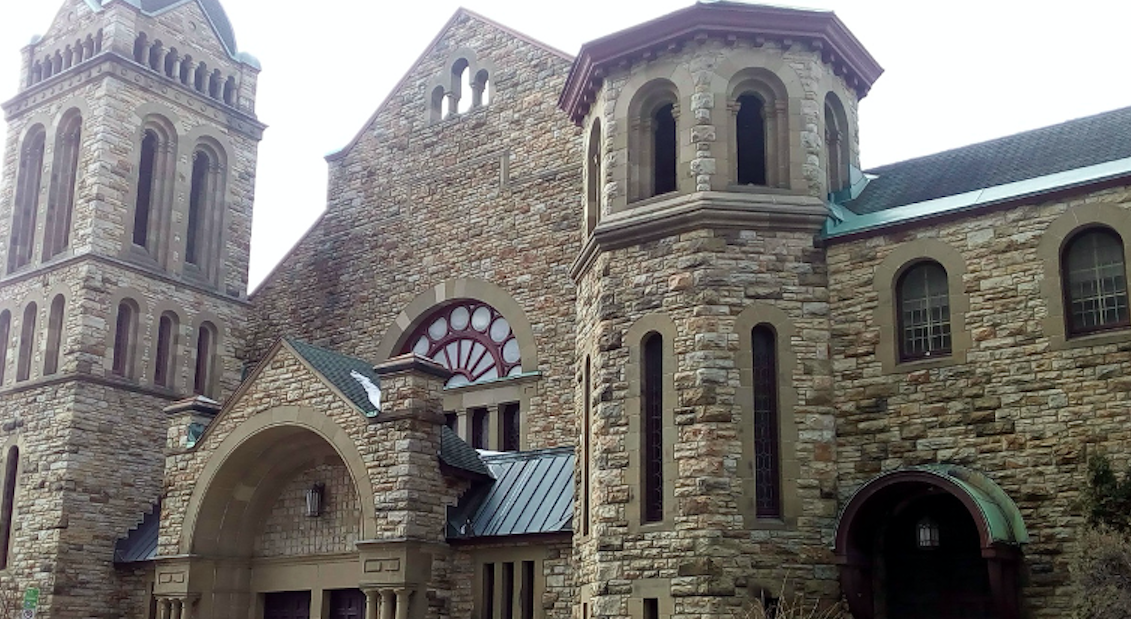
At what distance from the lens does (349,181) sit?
32500mm

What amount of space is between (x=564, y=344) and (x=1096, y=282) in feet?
38.0

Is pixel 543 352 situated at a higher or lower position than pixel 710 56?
lower

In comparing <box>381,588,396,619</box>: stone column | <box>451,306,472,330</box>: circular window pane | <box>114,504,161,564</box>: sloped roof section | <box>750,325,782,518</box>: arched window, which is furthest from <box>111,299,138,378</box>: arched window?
<box>750,325,782,518</box>: arched window

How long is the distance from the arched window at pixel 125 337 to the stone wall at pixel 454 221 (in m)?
3.32

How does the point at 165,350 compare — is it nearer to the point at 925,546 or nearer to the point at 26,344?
the point at 26,344

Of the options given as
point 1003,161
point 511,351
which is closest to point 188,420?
point 511,351

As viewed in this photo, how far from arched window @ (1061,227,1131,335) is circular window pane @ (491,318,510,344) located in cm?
1319

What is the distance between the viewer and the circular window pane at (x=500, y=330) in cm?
2867

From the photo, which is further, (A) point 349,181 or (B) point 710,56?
(A) point 349,181

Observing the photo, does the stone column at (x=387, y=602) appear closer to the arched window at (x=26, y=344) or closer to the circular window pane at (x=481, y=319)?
the circular window pane at (x=481, y=319)

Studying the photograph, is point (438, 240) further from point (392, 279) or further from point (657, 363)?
point (657, 363)

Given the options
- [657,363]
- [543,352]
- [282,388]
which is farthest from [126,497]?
[657,363]

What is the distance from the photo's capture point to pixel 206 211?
34625 millimetres

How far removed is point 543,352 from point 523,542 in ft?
18.5
